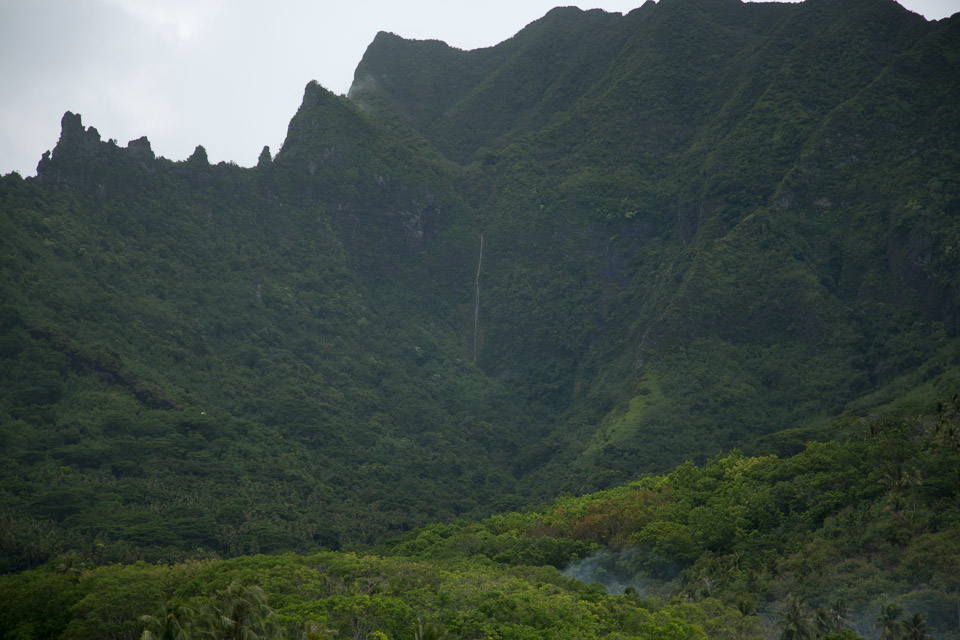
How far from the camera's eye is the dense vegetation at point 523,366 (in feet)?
184

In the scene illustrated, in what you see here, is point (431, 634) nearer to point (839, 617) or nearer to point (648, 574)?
point (839, 617)

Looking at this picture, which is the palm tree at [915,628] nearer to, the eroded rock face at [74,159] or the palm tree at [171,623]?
the palm tree at [171,623]

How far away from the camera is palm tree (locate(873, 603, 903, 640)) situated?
153ft

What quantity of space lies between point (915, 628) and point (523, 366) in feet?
377

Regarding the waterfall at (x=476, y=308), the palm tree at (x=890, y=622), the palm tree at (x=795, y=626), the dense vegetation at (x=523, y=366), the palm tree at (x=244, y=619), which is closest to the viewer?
the palm tree at (x=244, y=619)

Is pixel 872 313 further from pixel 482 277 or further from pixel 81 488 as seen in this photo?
pixel 81 488

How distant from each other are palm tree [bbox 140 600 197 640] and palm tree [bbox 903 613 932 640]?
35.9 meters

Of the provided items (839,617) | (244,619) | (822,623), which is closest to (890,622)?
(822,623)

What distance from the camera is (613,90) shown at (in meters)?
197

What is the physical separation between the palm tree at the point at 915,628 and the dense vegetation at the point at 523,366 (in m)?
0.21

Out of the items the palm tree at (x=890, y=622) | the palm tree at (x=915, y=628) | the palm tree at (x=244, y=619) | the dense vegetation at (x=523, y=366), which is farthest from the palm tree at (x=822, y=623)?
the palm tree at (x=244, y=619)

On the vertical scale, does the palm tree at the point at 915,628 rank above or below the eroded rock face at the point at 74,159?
below

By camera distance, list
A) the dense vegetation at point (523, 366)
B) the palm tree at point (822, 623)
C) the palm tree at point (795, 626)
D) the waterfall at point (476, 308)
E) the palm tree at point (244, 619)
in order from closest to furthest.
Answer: the palm tree at point (244, 619) → the palm tree at point (795, 626) → the palm tree at point (822, 623) → the dense vegetation at point (523, 366) → the waterfall at point (476, 308)

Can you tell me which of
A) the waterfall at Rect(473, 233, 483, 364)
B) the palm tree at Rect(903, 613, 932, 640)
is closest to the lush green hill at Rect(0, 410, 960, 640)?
the palm tree at Rect(903, 613, 932, 640)
